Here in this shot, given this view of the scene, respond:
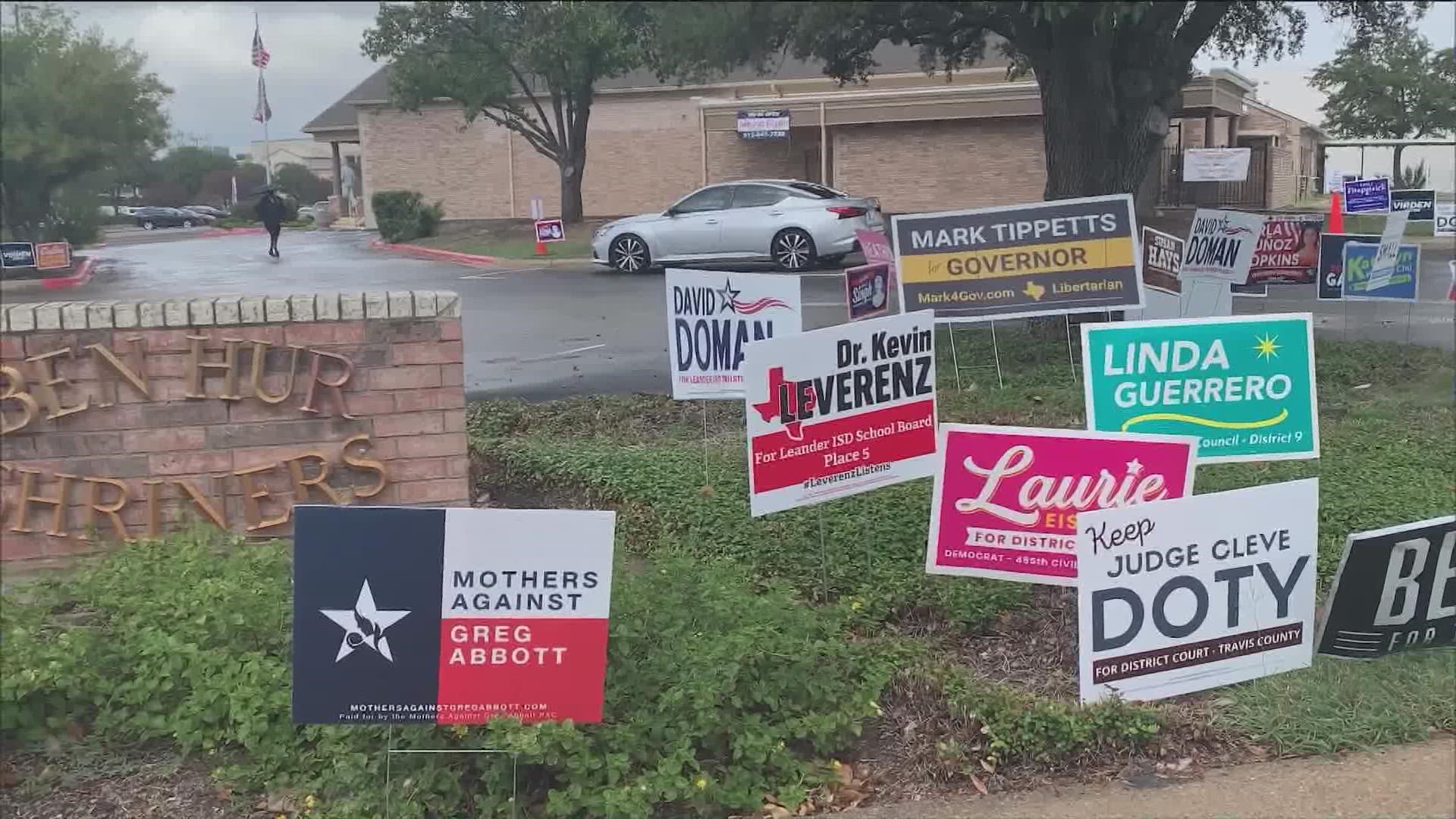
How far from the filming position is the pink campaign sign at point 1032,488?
4.86m

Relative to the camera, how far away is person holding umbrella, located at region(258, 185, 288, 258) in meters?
3.64

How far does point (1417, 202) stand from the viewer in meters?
16.5

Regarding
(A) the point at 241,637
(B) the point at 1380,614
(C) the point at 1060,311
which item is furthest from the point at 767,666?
(C) the point at 1060,311

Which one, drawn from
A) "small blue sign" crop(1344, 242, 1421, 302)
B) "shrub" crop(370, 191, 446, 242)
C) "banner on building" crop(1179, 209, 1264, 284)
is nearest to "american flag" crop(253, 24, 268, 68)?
"shrub" crop(370, 191, 446, 242)

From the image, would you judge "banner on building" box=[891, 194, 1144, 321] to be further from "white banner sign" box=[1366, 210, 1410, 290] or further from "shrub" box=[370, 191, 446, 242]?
"white banner sign" box=[1366, 210, 1410, 290]

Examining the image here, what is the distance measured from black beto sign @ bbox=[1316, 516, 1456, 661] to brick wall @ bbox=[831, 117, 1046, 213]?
8991 millimetres

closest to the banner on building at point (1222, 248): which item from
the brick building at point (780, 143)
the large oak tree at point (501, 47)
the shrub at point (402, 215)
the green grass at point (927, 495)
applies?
the green grass at point (927, 495)

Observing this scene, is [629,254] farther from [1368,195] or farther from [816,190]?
[1368,195]

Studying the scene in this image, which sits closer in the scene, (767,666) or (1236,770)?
(1236,770)

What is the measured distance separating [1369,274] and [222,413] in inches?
425

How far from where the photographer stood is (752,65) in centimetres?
367

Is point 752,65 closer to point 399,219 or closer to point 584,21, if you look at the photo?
point 584,21

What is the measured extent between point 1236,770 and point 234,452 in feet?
13.4

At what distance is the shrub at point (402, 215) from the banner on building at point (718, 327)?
4.65 feet
